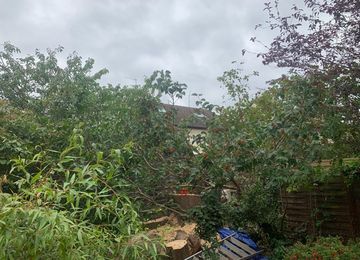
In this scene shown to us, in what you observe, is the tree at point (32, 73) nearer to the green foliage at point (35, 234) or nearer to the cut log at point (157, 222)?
the cut log at point (157, 222)

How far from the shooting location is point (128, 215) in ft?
11.4

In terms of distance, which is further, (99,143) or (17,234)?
(99,143)

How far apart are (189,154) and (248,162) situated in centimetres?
101

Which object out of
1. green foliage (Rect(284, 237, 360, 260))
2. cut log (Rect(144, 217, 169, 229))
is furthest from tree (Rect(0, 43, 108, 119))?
green foliage (Rect(284, 237, 360, 260))

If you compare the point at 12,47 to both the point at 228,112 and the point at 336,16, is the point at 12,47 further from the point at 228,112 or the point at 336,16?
the point at 336,16

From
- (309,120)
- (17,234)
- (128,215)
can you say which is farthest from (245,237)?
(17,234)

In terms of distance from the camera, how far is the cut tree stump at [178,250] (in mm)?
6875

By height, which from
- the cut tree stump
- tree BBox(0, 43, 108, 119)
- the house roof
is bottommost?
the cut tree stump

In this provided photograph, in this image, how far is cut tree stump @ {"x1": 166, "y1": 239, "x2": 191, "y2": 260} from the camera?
6.88 meters

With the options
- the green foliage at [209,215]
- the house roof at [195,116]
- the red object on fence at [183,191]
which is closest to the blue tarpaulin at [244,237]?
the red object on fence at [183,191]

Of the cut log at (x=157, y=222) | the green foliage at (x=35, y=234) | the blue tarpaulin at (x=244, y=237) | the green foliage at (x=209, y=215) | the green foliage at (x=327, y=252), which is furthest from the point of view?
the cut log at (x=157, y=222)

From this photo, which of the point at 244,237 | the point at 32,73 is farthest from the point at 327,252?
the point at 32,73

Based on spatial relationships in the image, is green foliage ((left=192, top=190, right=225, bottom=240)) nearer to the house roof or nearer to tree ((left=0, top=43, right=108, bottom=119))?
the house roof

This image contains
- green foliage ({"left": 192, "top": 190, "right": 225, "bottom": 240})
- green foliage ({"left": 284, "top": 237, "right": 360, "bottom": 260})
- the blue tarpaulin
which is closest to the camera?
green foliage ({"left": 284, "top": 237, "right": 360, "bottom": 260})
